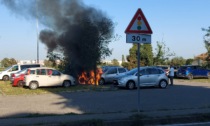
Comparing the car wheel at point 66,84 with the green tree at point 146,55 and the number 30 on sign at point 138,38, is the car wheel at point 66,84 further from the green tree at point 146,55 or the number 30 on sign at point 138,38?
the green tree at point 146,55

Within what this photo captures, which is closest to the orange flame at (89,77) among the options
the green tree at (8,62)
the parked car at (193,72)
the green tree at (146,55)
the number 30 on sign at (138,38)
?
the parked car at (193,72)

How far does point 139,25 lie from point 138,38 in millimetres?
405

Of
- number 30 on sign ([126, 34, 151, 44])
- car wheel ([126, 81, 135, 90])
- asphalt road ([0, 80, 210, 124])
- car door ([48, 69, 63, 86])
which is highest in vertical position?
number 30 on sign ([126, 34, 151, 44])

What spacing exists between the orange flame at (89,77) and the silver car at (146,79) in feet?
19.3

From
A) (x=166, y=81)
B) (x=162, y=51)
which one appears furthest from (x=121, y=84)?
(x=162, y=51)

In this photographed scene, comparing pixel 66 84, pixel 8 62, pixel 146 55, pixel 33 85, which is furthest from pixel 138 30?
pixel 8 62

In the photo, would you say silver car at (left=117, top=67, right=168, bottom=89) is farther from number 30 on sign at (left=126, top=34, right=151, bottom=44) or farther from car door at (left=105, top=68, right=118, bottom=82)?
number 30 on sign at (left=126, top=34, right=151, bottom=44)

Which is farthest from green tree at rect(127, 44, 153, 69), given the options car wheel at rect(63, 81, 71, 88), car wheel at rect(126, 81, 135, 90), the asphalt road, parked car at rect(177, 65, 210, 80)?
the asphalt road

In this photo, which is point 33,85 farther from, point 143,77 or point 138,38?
point 138,38

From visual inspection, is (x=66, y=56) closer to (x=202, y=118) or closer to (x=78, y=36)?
(x=78, y=36)

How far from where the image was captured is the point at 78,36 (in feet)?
100

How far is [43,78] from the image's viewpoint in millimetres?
26516

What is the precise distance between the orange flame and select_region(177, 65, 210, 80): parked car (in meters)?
13.1

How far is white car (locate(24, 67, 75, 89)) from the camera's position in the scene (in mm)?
26156
